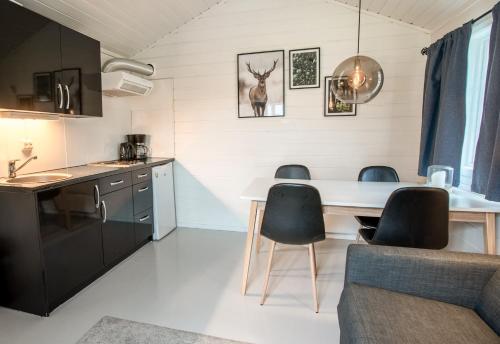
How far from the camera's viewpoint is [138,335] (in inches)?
68.8

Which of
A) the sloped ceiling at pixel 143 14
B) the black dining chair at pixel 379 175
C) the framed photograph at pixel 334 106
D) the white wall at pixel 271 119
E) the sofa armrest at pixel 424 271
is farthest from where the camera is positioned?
the framed photograph at pixel 334 106

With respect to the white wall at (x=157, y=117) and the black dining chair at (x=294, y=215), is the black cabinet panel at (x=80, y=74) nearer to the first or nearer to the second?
the white wall at (x=157, y=117)

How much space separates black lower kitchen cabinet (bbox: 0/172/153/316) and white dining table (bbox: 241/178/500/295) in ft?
4.20

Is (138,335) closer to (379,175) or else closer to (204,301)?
(204,301)

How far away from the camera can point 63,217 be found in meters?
2.05

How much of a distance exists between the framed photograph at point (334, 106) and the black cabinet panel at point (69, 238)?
249cm

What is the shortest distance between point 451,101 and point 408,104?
822 mm

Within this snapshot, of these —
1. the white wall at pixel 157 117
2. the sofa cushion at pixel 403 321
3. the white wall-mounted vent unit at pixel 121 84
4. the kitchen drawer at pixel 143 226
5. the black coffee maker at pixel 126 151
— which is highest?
the white wall-mounted vent unit at pixel 121 84

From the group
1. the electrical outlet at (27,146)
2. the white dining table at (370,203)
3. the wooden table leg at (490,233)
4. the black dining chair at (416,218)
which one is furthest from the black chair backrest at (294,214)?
the electrical outlet at (27,146)

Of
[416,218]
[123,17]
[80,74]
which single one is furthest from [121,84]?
[416,218]

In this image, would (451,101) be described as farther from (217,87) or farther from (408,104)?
(217,87)

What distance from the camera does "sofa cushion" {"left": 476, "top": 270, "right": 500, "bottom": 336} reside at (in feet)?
3.96

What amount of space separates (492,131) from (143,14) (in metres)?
3.21

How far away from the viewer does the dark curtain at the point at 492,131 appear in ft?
5.55
